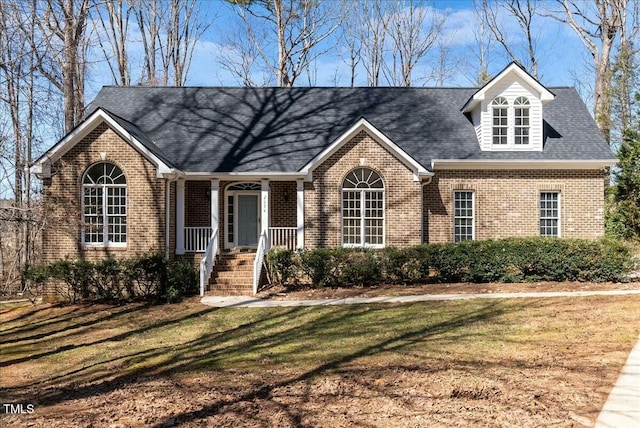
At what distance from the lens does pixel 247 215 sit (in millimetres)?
18531

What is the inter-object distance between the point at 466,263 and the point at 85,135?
39.7 feet

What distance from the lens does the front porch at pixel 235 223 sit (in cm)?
1527

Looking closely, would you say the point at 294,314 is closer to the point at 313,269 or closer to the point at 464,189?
the point at 313,269

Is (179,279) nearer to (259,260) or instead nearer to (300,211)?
(259,260)

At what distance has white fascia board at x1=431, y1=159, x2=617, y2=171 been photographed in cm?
1692

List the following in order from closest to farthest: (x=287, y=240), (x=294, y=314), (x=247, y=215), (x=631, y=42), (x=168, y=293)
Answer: (x=294, y=314)
(x=168, y=293)
(x=287, y=240)
(x=247, y=215)
(x=631, y=42)

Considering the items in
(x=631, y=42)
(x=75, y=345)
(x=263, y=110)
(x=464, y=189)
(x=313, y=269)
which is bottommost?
(x=75, y=345)

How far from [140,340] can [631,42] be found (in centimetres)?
3266

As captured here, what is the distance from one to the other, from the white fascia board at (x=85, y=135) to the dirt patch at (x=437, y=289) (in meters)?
5.03

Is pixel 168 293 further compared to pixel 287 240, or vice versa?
pixel 287 240

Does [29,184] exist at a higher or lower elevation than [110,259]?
higher

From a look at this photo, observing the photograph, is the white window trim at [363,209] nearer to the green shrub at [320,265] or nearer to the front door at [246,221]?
the green shrub at [320,265]

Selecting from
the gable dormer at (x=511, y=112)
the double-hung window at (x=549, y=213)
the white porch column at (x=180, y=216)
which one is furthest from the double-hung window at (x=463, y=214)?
the white porch column at (x=180, y=216)

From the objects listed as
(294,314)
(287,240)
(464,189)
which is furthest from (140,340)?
(464,189)
